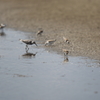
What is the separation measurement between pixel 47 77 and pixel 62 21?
14.4 m

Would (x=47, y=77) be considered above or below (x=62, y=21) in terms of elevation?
below

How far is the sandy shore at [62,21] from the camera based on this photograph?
15845mm

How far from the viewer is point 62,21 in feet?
79.9

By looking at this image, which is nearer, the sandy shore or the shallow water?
the shallow water

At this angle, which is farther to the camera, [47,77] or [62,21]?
[62,21]

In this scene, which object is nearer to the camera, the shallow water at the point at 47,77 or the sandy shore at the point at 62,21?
the shallow water at the point at 47,77

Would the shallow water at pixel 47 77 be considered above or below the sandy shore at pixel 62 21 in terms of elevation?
below

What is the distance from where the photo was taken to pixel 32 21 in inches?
997

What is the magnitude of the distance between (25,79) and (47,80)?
2.26 ft

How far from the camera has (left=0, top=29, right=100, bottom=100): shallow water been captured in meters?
8.81

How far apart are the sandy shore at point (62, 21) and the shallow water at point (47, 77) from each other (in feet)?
5.47

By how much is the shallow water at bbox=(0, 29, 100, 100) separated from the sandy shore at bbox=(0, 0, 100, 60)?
167cm

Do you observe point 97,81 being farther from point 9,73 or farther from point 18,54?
point 18,54

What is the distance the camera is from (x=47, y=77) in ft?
33.9
